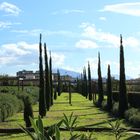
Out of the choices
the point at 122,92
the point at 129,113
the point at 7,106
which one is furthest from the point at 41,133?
the point at 7,106

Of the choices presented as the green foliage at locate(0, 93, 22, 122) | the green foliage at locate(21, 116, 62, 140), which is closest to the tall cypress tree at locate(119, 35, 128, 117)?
the green foliage at locate(0, 93, 22, 122)

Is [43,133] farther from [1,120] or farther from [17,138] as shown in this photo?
[1,120]

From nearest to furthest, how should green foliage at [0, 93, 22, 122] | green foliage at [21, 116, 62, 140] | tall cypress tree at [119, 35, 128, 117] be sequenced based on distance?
green foliage at [21, 116, 62, 140] → green foliage at [0, 93, 22, 122] → tall cypress tree at [119, 35, 128, 117]

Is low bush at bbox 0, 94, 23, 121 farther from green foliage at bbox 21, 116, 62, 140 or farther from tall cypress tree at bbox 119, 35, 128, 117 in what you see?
green foliage at bbox 21, 116, 62, 140

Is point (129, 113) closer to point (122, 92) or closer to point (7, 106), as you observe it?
point (122, 92)

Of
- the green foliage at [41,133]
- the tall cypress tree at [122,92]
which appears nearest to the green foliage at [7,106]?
the tall cypress tree at [122,92]

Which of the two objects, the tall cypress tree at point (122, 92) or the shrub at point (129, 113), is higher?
the tall cypress tree at point (122, 92)

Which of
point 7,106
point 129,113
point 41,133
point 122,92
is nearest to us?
point 41,133

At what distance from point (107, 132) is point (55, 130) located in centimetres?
1813

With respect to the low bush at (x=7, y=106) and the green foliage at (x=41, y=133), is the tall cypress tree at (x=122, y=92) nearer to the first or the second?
the low bush at (x=7, y=106)

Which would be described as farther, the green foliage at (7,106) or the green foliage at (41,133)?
the green foliage at (7,106)

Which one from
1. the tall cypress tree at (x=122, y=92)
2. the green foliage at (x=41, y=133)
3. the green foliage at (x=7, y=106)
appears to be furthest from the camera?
the tall cypress tree at (x=122, y=92)

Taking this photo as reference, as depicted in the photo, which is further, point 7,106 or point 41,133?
point 7,106

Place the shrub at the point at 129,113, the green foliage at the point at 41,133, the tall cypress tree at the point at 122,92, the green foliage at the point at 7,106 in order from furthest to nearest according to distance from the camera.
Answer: the tall cypress tree at the point at 122,92, the green foliage at the point at 7,106, the shrub at the point at 129,113, the green foliage at the point at 41,133
